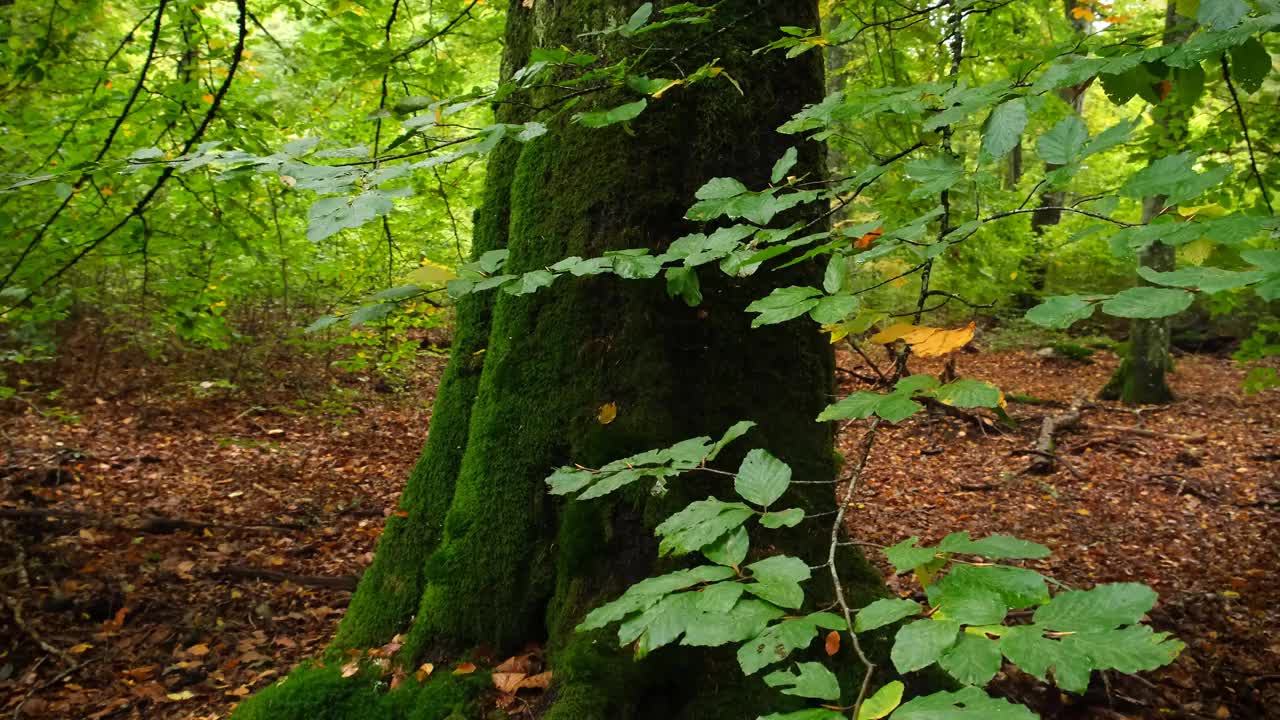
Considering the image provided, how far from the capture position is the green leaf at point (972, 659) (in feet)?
2.33

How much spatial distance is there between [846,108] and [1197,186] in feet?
1.97

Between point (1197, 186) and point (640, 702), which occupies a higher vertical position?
point (1197, 186)

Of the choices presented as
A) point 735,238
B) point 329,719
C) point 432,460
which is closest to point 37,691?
point 329,719

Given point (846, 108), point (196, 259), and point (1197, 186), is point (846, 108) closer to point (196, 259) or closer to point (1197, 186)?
point (1197, 186)

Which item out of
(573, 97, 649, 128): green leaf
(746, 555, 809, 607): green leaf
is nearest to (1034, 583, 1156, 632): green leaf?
(746, 555, 809, 607): green leaf

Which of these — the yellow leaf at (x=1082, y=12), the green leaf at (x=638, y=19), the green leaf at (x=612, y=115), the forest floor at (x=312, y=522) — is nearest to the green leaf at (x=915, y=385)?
the green leaf at (x=612, y=115)

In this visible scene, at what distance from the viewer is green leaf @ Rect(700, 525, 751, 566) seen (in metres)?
0.97

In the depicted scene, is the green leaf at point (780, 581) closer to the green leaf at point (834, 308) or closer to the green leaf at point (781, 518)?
the green leaf at point (781, 518)

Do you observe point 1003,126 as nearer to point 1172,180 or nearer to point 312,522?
point 1172,180

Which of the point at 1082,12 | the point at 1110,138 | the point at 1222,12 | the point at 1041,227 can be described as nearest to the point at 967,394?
the point at 1110,138

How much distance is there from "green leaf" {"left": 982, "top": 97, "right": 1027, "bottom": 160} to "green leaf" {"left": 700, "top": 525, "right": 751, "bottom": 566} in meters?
0.71

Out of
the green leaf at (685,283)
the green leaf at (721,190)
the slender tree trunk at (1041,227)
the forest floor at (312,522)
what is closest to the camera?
the green leaf at (721,190)

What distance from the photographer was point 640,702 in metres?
1.91

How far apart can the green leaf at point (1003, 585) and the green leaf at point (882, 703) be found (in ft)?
0.47
